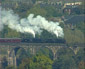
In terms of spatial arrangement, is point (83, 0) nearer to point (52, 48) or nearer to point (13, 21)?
point (13, 21)

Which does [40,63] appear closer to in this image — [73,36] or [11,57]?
[11,57]

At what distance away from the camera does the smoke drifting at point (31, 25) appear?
5728 inches

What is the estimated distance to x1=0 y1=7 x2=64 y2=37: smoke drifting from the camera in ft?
477

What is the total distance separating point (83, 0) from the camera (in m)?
191

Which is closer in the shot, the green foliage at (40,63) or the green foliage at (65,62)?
the green foliage at (40,63)

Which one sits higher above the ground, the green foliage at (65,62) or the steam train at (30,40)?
the steam train at (30,40)

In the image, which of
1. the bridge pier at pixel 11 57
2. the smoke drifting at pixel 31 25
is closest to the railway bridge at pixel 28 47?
the bridge pier at pixel 11 57

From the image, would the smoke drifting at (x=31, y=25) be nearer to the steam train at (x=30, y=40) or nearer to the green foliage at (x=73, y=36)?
the green foliage at (x=73, y=36)

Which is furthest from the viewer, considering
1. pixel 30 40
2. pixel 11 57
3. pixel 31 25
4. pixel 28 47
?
pixel 31 25

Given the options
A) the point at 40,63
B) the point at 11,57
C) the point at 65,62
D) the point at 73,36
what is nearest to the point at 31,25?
the point at 73,36

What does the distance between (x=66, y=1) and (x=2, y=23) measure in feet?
164

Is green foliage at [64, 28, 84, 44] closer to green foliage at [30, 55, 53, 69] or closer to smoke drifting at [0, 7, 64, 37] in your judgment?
smoke drifting at [0, 7, 64, 37]

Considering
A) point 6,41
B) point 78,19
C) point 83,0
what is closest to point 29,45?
point 6,41

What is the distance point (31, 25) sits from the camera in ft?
488
